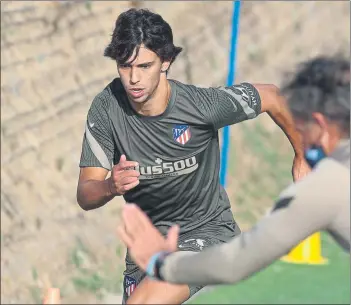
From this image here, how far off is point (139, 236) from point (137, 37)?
1988 millimetres

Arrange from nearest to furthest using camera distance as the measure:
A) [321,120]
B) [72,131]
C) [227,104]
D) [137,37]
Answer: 1. [321,120]
2. [137,37]
3. [227,104]
4. [72,131]

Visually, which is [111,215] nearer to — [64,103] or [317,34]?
[64,103]

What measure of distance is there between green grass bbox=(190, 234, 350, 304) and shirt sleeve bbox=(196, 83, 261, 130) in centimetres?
346

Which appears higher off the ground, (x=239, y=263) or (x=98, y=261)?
(x=239, y=263)

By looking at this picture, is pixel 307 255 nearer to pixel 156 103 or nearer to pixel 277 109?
pixel 277 109

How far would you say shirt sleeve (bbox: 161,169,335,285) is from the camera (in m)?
3.84

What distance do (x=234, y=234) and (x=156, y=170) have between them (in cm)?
61

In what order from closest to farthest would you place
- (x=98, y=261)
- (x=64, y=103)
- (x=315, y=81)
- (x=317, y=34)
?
(x=315, y=81)
(x=98, y=261)
(x=64, y=103)
(x=317, y=34)

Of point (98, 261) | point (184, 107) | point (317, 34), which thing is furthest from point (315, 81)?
point (317, 34)

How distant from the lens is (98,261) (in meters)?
10.2

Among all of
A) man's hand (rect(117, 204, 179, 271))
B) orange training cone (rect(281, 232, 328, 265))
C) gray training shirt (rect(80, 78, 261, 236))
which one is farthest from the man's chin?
orange training cone (rect(281, 232, 328, 265))

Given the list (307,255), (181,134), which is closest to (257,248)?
(181,134)

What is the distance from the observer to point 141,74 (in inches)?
229

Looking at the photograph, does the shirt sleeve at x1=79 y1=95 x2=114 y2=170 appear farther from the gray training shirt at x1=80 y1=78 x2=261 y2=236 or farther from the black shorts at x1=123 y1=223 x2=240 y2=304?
the black shorts at x1=123 y1=223 x2=240 y2=304
